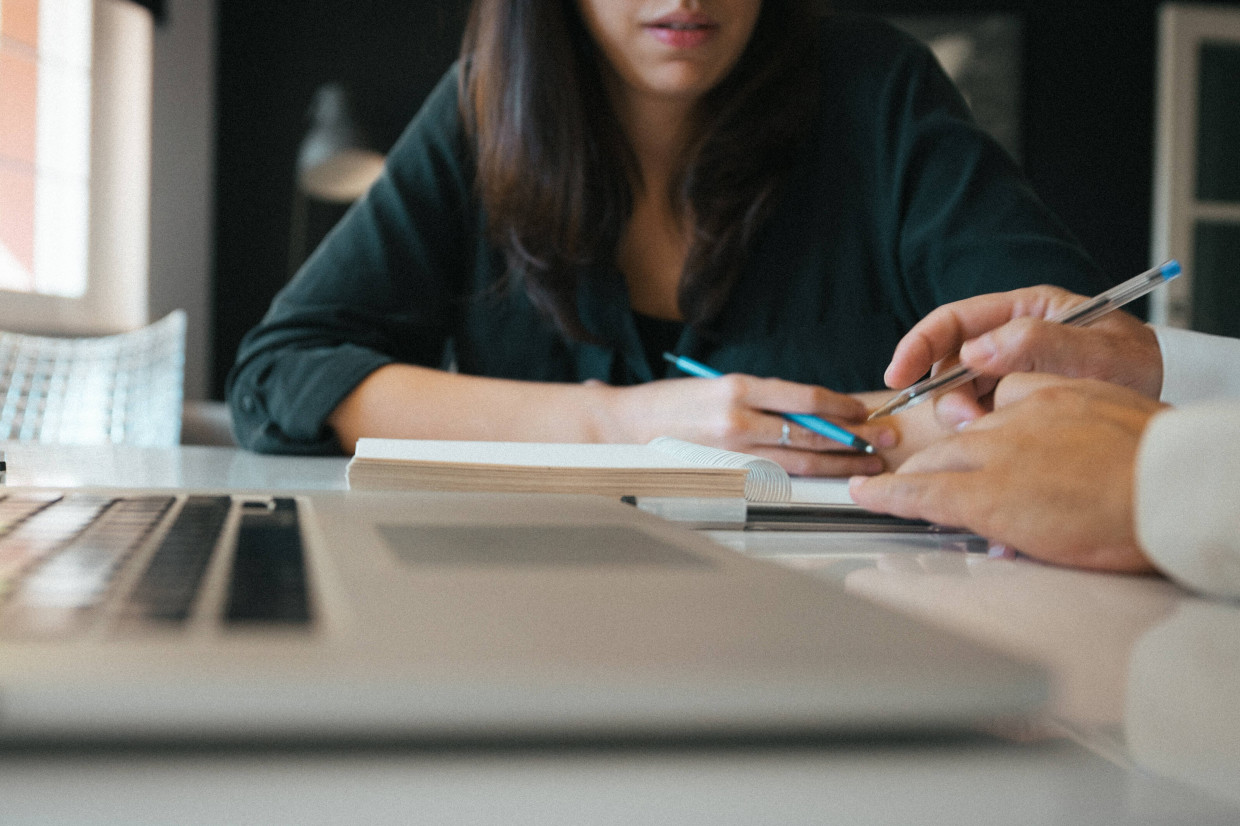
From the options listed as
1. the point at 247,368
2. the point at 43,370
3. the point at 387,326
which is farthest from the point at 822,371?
the point at 43,370

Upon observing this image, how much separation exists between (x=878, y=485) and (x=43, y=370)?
2.47m

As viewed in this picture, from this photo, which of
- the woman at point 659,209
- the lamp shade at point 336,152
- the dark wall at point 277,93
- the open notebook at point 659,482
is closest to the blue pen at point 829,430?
the open notebook at point 659,482

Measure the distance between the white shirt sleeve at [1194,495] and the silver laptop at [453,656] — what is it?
0.50ft

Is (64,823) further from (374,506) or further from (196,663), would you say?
(374,506)

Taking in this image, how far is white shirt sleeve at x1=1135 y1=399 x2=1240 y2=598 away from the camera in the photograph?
1.04 ft

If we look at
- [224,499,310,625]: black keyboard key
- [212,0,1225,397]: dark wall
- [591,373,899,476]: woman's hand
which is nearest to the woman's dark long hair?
[591,373,899,476]: woman's hand

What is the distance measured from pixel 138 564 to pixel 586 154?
95 centimetres

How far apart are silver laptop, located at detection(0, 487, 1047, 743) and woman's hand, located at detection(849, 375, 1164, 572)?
169mm

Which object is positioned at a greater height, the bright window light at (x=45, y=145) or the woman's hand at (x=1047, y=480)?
the bright window light at (x=45, y=145)

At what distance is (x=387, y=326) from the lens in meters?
1.18

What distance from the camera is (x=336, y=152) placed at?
3.27 metres

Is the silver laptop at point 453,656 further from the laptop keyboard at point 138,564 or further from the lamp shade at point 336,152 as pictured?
the lamp shade at point 336,152

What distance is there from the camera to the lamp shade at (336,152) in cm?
327

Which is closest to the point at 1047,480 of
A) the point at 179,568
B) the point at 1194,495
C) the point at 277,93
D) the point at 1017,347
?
the point at 1194,495
